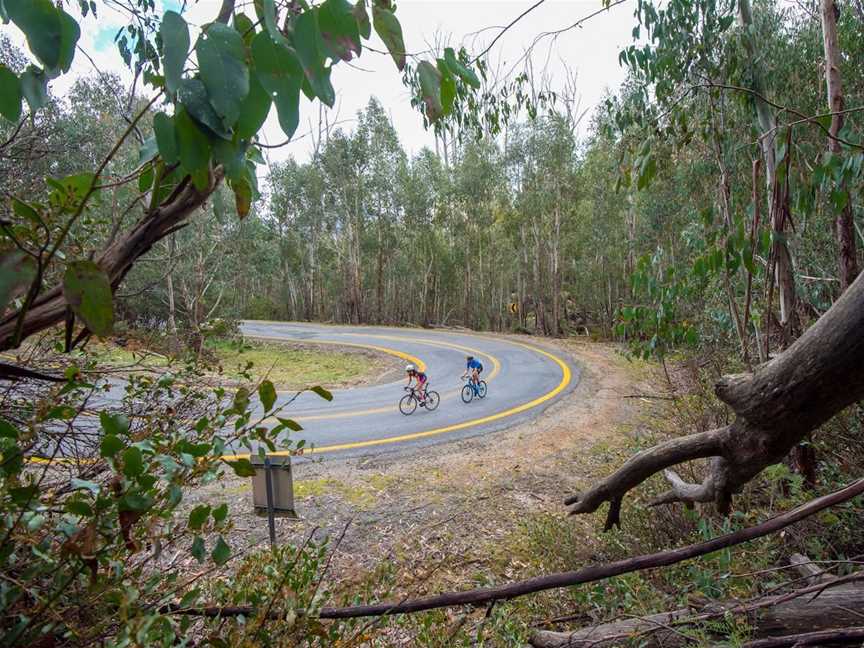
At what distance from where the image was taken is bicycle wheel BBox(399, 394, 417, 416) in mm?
10625

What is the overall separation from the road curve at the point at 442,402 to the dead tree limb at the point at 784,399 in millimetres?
4838

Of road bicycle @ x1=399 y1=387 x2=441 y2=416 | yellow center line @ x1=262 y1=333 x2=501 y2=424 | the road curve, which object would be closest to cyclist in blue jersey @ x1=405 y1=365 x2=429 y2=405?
road bicycle @ x1=399 y1=387 x2=441 y2=416

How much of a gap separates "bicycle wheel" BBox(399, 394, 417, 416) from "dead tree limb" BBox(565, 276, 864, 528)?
9.33 meters

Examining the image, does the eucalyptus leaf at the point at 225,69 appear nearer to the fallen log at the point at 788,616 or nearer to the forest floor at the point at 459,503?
the fallen log at the point at 788,616

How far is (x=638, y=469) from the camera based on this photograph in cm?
154

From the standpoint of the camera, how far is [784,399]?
1.13m

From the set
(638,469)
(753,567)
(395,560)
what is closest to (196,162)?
(638,469)

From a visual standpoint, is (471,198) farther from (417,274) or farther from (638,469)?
(638,469)

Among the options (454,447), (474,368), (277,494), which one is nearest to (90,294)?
(277,494)

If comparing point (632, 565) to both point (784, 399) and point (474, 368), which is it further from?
point (474, 368)

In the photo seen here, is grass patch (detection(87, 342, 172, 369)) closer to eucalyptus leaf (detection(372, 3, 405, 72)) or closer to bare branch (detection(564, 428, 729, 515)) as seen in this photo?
eucalyptus leaf (detection(372, 3, 405, 72))

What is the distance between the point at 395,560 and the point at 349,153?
28096 millimetres

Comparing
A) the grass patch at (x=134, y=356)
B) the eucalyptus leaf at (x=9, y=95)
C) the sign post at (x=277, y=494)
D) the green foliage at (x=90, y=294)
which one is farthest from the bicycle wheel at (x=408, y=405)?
the eucalyptus leaf at (x=9, y=95)

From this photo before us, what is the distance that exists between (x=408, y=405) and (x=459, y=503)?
15.1 feet
